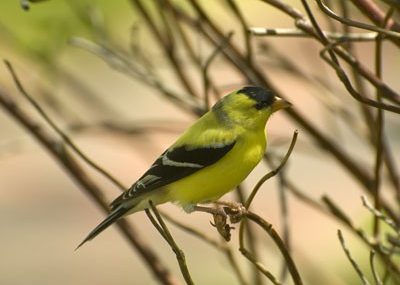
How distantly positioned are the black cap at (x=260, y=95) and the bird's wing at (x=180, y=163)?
0.45 feet

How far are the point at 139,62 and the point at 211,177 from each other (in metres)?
0.82

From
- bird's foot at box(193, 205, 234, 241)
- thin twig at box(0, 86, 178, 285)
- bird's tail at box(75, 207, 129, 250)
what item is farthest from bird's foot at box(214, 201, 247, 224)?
bird's tail at box(75, 207, 129, 250)

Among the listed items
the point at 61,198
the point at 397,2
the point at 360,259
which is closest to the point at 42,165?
the point at 61,198

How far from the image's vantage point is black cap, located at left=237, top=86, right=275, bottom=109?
274 centimetres

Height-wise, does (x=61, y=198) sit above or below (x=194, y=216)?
above

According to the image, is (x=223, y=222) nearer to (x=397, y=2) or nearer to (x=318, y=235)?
(x=397, y=2)

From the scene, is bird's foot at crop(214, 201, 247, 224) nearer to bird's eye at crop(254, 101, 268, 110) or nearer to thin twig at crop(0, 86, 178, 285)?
thin twig at crop(0, 86, 178, 285)

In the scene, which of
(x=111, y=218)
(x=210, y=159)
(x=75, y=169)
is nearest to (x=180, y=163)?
(x=210, y=159)

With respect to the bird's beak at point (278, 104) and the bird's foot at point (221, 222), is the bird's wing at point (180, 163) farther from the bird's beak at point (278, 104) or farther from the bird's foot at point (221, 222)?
the bird's foot at point (221, 222)

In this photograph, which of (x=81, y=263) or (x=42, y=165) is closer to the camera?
(x=81, y=263)

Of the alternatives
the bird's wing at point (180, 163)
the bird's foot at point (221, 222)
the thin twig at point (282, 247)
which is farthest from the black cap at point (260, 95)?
the thin twig at point (282, 247)

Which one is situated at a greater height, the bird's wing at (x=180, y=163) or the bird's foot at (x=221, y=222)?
the bird's wing at (x=180, y=163)

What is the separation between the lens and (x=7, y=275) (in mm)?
8000

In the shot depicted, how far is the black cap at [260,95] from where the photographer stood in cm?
274
